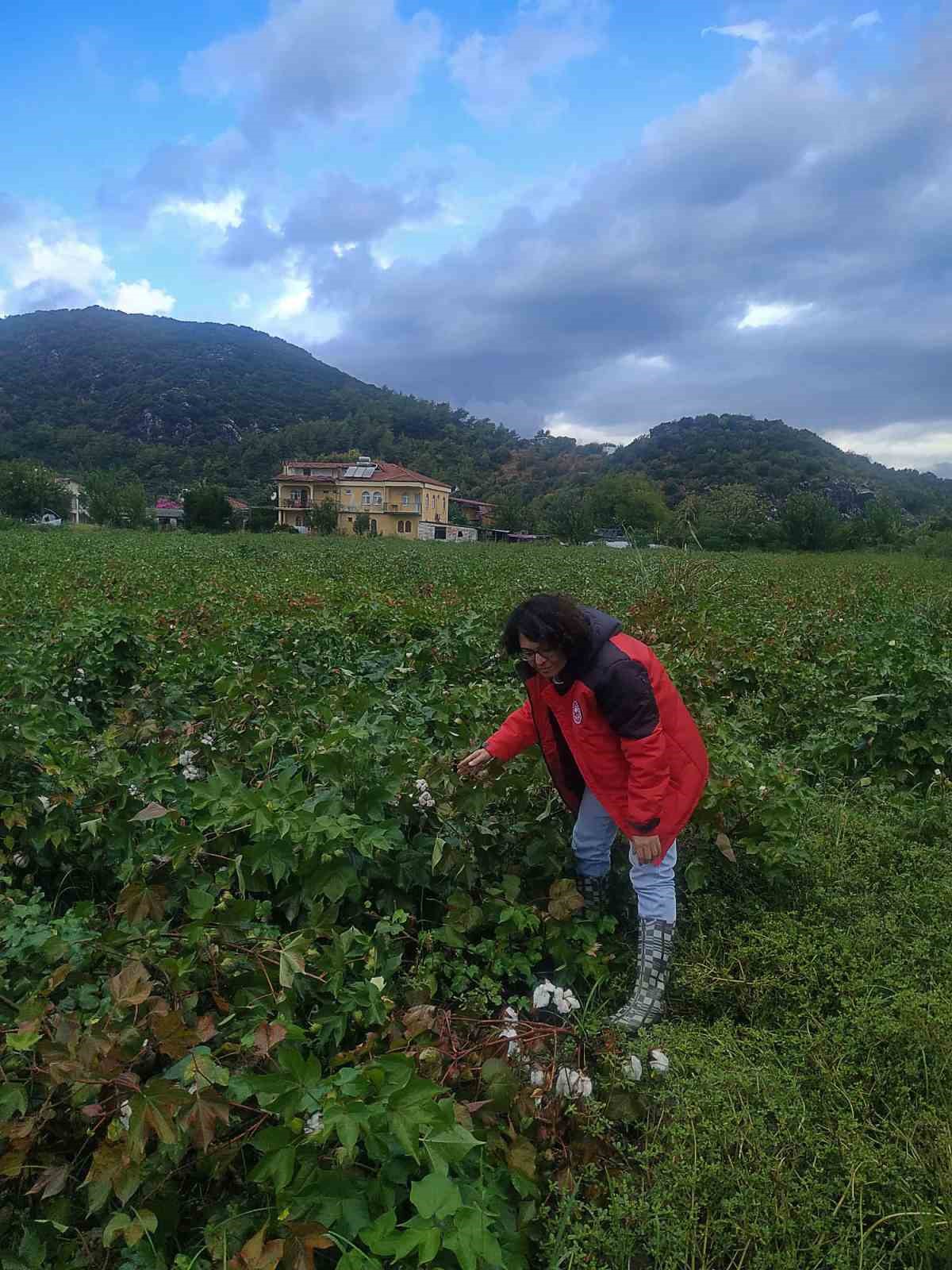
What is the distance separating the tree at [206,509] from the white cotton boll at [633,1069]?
53.7m

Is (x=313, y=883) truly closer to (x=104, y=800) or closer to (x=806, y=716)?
(x=104, y=800)

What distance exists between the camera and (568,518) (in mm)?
60969

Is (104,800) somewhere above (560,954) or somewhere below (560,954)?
above

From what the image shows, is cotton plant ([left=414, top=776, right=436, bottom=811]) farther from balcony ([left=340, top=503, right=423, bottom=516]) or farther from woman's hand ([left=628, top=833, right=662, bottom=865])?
balcony ([left=340, top=503, right=423, bottom=516])

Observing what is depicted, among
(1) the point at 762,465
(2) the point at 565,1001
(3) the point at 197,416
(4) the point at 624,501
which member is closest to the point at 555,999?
(2) the point at 565,1001

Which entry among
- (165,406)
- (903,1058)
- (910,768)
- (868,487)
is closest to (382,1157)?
(903,1058)

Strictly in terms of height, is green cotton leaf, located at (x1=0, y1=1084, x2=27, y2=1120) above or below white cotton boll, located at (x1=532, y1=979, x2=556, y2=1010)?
above

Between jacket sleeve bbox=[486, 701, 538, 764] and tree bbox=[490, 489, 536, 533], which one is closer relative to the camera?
jacket sleeve bbox=[486, 701, 538, 764]

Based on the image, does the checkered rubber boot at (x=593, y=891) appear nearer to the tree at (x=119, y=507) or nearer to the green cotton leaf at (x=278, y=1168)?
the green cotton leaf at (x=278, y=1168)

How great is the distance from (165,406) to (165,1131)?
371 ft

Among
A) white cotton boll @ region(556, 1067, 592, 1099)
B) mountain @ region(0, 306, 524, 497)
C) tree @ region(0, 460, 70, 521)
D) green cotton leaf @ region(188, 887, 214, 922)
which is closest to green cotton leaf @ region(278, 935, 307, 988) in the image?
green cotton leaf @ region(188, 887, 214, 922)

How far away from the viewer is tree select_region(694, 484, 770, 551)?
40.7m

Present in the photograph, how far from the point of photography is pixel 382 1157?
4.85ft

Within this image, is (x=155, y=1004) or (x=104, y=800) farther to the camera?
(x=104, y=800)
